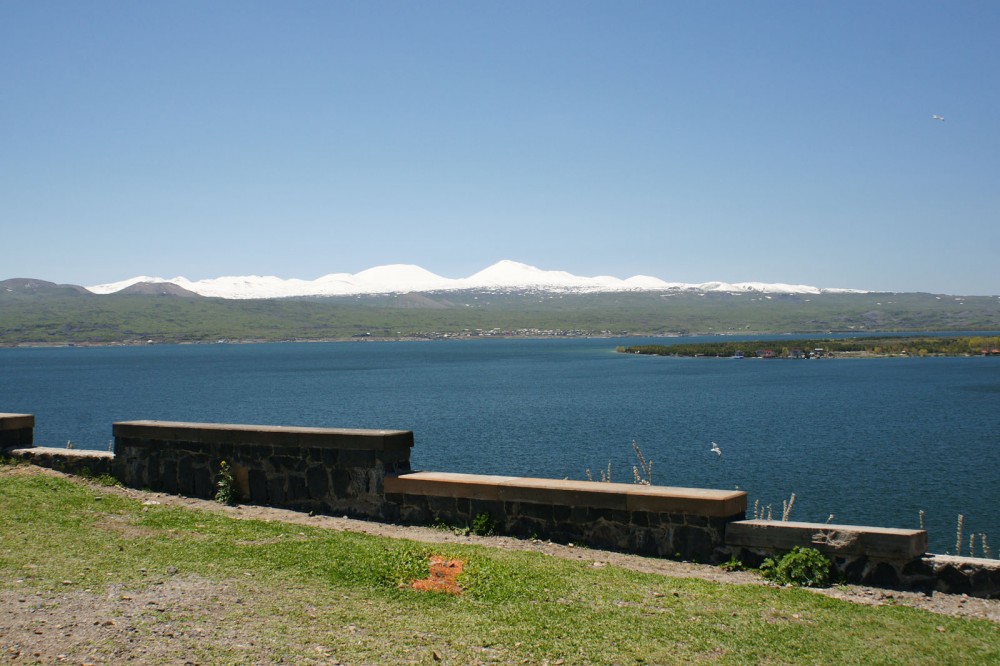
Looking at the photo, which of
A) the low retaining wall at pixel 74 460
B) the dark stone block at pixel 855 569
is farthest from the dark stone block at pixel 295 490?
the dark stone block at pixel 855 569

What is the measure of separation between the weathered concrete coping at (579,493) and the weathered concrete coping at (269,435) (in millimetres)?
554

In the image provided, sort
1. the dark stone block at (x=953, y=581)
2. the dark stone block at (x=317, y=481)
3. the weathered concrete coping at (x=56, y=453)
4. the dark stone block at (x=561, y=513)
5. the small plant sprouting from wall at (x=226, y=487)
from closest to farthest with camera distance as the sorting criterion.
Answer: the dark stone block at (x=953, y=581) → the dark stone block at (x=561, y=513) → the dark stone block at (x=317, y=481) → the small plant sprouting from wall at (x=226, y=487) → the weathered concrete coping at (x=56, y=453)

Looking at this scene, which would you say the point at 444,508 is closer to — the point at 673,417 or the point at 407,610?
the point at 407,610

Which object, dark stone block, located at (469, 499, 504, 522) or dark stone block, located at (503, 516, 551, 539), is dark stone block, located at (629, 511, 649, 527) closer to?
dark stone block, located at (503, 516, 551, 539)

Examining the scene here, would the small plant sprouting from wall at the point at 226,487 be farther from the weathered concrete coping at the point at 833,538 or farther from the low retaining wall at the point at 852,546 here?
the low retaining wall at the point at 852,546

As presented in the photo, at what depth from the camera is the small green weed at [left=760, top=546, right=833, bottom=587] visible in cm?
923

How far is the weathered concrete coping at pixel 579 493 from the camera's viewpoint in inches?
397

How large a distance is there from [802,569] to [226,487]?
8340mm

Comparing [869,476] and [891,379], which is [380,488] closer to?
[869,476]

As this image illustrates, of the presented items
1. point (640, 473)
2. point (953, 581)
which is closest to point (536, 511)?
point (953, 581)

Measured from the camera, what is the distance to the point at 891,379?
Result: 84.8 meters

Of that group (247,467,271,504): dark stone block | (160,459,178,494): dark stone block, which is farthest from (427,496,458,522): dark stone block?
(160,459,178,494): dark stone block

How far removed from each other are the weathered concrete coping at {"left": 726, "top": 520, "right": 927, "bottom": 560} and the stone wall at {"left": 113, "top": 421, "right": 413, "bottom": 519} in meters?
4.73

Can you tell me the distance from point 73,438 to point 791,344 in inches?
5016
